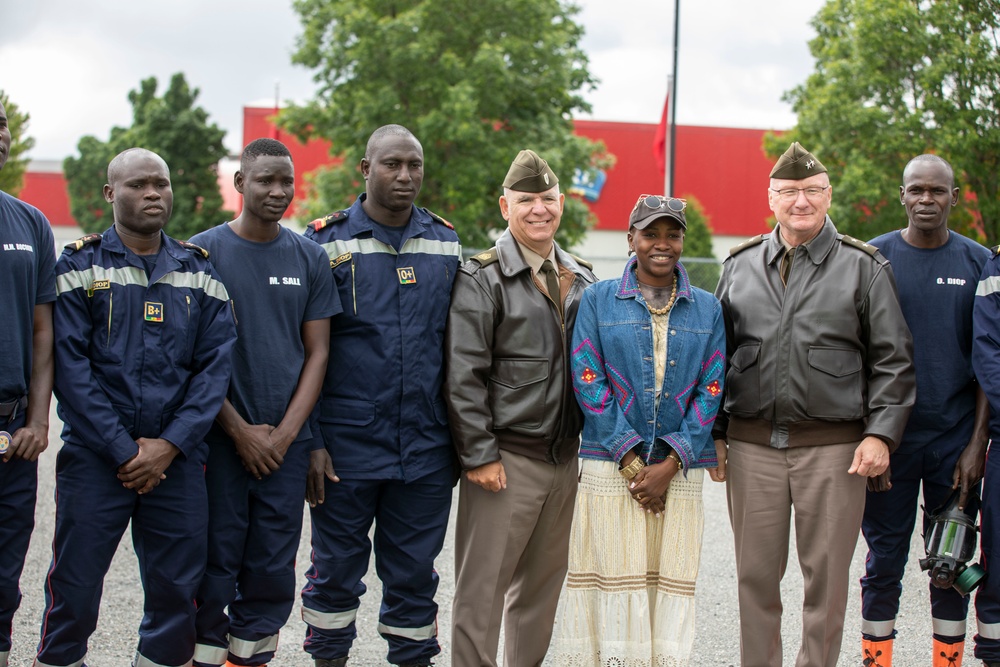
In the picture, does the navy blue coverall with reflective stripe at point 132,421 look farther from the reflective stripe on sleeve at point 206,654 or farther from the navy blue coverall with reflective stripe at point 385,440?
the navy blue coverall with reflective stripe at point 385,440

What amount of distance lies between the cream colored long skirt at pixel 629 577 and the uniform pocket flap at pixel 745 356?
542 mm

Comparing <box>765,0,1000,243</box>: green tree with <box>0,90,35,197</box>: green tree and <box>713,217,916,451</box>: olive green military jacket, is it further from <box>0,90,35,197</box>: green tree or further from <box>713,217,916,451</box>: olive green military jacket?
<box>0,90,35,197</box>: green tree

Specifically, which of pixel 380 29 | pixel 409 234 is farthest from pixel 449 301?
pixel 380 29

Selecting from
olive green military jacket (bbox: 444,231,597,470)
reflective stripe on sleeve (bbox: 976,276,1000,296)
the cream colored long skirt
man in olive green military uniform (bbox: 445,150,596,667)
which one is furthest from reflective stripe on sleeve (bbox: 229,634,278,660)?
reflective stripe on sleeve (bbox: 976,276,1000,296)

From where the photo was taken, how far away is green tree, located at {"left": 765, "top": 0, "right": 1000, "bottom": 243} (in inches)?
517

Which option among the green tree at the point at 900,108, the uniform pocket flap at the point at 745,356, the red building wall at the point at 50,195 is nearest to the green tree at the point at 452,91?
the green tree at the point at 900,108

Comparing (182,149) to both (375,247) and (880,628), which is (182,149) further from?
(880,628)

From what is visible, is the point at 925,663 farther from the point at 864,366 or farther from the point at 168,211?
the point at 168,211

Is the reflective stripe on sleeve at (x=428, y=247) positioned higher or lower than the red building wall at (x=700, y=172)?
lower

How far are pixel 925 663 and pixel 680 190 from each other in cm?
3076

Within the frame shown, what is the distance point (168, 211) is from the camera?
412 centimetres

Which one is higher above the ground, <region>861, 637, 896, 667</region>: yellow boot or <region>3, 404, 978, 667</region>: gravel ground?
<region>861, 637, 896, 667</region>: yellow boot

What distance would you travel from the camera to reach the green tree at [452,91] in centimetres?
2016

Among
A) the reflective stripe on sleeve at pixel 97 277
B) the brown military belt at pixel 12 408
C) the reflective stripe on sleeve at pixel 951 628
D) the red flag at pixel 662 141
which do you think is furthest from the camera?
the red flag at pixel 662 141
